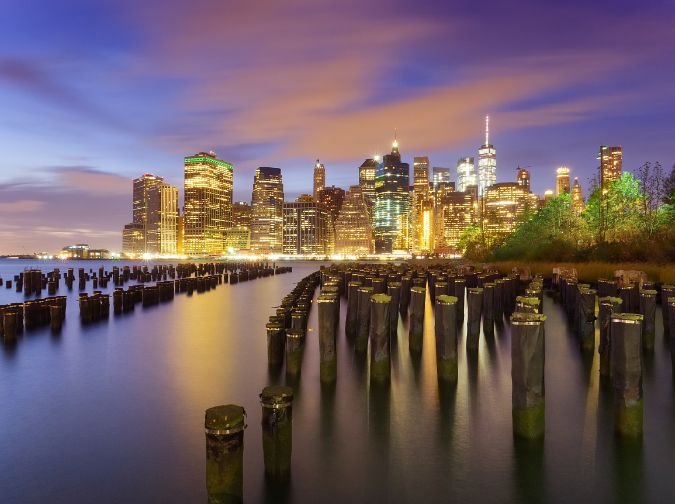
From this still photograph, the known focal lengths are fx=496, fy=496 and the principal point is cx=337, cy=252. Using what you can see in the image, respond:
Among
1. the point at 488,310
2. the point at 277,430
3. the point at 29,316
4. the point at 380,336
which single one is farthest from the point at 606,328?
the point at 29,316

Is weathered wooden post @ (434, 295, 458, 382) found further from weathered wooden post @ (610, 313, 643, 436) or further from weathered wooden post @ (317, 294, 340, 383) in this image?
weathered wooden post @ (610, 313, 643, 436)

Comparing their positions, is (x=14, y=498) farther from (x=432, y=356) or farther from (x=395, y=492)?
(x=432, y=356)

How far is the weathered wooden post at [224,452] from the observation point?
494cm

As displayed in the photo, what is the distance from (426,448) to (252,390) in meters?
4.78

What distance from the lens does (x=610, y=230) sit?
46312mm

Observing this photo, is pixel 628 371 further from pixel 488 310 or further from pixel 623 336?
pixel 488 310

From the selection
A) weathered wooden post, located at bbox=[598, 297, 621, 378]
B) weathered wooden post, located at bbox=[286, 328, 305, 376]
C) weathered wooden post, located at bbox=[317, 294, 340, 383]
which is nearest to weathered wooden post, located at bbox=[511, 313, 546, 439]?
weathered wooden post, located at bbox=[317, 294, 340, 383]

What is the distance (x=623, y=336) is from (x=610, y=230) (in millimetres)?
44780

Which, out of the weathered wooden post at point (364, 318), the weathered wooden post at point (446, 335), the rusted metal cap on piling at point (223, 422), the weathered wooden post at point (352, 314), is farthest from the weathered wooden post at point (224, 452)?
the weathered wooden post at point (352, 314)

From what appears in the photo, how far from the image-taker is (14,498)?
6191 millimetres

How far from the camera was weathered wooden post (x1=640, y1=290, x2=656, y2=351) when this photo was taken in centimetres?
1284

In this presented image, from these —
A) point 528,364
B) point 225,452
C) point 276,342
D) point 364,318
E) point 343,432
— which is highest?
point 528,364

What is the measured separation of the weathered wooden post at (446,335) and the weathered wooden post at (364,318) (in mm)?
2815

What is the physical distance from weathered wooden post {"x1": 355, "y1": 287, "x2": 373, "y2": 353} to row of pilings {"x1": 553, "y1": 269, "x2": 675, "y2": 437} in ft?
18.4
